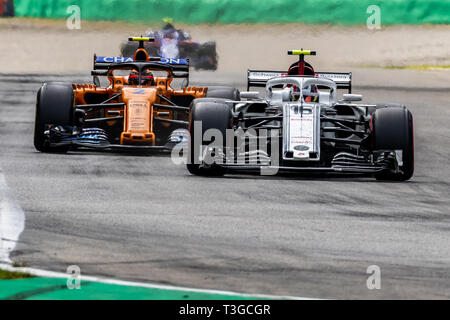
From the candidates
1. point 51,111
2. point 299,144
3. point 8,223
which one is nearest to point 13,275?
point 8,223

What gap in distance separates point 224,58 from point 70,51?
5.14m

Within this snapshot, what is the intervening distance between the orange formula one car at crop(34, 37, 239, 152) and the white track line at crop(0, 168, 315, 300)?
10.9 ft

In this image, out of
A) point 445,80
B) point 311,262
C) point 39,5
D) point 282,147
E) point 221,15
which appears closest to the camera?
point 311,262

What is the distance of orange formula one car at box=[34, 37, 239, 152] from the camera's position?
14.8 meters

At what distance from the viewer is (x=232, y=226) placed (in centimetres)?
951

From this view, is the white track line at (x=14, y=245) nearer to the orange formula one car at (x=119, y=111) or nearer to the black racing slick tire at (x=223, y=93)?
the orange formula one car at (x=119, y=111)

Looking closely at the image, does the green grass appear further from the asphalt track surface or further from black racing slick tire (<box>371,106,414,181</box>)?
black racing slick tire (<box>371,106,414,181</box>)

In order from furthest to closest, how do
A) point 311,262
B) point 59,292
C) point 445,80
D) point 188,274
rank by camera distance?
point 445,80
point 311,262
point 188,274
point 59,292

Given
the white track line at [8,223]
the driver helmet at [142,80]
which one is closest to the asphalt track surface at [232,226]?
the white track line at [8,223]

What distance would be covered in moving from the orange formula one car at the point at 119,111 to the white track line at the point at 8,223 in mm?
3622

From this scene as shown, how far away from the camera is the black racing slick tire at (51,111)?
1476 cm
